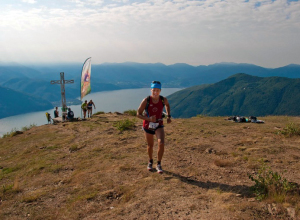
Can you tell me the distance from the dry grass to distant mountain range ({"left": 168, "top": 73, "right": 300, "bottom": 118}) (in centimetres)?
12042

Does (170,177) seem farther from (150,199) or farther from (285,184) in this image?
(285,184)

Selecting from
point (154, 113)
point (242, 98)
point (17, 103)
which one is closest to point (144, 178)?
point (154, 113)

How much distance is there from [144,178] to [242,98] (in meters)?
148

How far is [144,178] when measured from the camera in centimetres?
518

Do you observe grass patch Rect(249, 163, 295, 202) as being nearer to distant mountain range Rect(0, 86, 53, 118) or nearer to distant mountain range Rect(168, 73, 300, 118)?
distant mountain range Rect(168, 73, 300, 118)

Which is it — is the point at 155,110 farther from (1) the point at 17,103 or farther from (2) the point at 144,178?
(1) the point at 17,103

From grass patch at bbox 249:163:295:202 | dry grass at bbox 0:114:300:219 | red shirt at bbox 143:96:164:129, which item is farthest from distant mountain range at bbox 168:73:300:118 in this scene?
grass patch at bbox 249:163:295:202

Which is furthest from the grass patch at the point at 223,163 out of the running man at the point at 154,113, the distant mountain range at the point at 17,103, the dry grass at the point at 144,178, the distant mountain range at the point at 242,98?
the distant mountain range at the point at 17,103

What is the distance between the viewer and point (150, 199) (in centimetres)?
412

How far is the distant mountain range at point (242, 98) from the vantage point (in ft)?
400

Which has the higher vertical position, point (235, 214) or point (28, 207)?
point (235, 214)

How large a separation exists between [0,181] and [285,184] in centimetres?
706

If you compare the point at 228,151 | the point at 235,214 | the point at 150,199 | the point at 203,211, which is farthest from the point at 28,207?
the point at 228,151

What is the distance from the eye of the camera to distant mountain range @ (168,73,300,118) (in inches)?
4803
